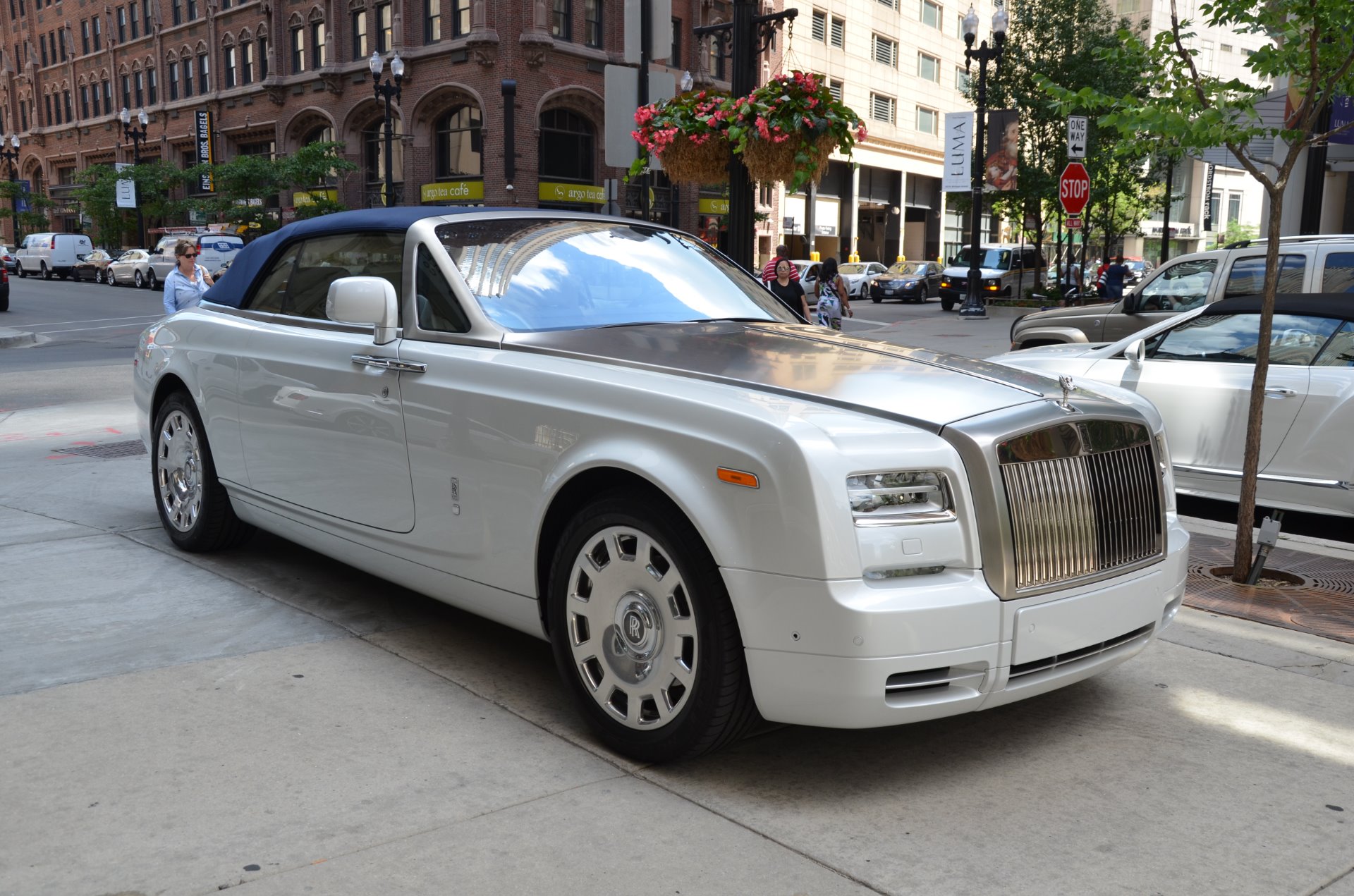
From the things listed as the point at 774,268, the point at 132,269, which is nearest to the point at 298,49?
the point at 132,269

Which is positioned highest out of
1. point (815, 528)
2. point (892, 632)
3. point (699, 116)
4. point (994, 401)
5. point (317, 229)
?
point (699, 116)

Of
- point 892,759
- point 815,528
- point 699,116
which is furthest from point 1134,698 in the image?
point 699,116

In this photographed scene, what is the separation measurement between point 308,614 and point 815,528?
2805 mm

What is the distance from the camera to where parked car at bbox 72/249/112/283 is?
4795 cm

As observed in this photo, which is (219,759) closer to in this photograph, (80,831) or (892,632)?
(80,831)

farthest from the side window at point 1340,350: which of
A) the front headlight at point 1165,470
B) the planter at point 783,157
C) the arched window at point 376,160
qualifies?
the arched window at point 376,160

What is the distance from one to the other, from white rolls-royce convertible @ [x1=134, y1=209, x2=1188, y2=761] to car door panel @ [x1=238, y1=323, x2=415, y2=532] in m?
A: 0.01

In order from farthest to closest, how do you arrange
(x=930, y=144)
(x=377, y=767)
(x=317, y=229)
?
(x=930, y=144) < (x=317, y=229) < (x=377, y=767)

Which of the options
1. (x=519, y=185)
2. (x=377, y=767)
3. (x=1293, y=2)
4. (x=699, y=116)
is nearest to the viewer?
(x=377, y=767)

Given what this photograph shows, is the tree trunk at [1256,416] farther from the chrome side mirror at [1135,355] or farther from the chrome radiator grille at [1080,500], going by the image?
the chrome radiator grille at [1080,500]

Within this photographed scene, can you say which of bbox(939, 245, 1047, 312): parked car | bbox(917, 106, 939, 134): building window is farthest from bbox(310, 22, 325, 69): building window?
bbox(917, 106, 939, 134): building window

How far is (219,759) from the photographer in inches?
143

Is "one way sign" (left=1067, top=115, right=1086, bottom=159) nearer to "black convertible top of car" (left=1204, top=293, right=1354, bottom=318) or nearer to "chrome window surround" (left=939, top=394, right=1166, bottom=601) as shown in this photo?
"black convertible top of car" (left=1204, top=293, right=1354, bottom=318)

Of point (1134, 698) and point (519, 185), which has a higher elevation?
point (519, 185)
